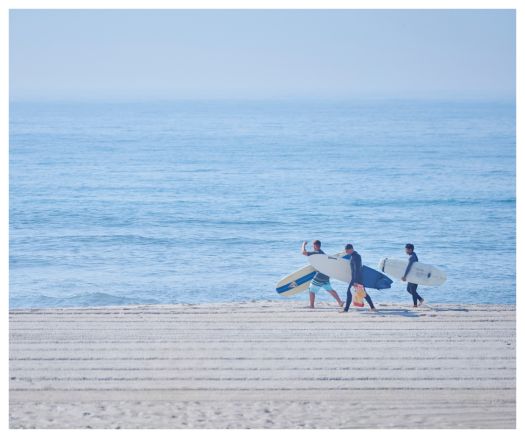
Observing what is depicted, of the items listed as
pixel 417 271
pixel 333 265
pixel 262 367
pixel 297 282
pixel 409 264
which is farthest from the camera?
pixel 297 282

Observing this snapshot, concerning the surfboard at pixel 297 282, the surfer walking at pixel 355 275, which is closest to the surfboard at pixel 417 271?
the surfer walking at pixel 355 275

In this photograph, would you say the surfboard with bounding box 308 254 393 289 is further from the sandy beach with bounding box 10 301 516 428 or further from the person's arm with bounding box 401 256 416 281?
the person's arm with bounding box 401 256 416 281

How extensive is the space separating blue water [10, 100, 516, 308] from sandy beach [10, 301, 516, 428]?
5.36 m

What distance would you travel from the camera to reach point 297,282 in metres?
15.8

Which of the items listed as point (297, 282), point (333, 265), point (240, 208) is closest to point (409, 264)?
point (333, 265)

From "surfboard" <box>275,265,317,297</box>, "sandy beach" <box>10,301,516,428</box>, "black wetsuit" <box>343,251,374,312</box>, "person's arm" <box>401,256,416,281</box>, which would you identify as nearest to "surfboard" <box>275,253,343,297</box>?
"surfboard" <box>275,265,317,297</box>

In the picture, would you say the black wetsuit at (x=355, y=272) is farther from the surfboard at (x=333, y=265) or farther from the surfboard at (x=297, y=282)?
the surfboard at (x=297, y=282)

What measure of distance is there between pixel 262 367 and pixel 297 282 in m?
4.95

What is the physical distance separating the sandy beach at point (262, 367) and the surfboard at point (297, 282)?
160 centimetres

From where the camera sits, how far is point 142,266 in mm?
23172

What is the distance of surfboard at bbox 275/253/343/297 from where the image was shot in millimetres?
15797

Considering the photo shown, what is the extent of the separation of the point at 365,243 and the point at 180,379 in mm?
17592

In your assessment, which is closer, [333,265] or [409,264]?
[409,264]

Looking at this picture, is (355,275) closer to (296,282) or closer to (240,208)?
(296,282)
